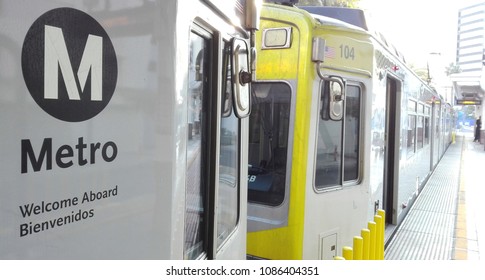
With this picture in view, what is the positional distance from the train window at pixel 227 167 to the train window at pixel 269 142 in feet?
4.00

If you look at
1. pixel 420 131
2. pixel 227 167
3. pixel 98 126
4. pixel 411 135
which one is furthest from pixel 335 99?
pixel 420 131

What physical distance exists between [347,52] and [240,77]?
1.97m

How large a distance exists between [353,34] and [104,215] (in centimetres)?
314

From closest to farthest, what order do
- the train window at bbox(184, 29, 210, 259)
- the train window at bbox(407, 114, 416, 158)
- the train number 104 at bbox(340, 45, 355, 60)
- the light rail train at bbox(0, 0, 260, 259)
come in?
the light rail train at bbox(0, 0, 260, 259) → the train window at bbox(184, 29, 210, 259) → the train number 104 at bbox(340, 45, 355, 60) → the train window at bbox(407, 114, 416, 158)

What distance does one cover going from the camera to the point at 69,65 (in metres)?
0.96

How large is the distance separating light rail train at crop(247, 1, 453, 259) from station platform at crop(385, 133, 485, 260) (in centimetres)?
201

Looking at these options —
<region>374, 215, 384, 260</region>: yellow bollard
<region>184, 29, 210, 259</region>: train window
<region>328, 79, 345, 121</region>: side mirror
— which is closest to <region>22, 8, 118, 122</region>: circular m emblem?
<region>184, 29, 210, 259</region>: train window

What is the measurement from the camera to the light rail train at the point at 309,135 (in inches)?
132

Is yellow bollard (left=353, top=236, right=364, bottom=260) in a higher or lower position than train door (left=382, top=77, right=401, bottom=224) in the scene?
lower

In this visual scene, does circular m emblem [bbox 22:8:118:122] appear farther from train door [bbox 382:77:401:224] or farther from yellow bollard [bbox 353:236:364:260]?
train door [bbox 382:77:401:224]

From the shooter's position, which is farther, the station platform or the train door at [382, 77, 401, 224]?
the train door at [382, 77, 401, 224]

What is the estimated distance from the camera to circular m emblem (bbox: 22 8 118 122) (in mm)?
888

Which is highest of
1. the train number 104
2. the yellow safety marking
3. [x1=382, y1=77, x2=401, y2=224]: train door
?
the train number 104
